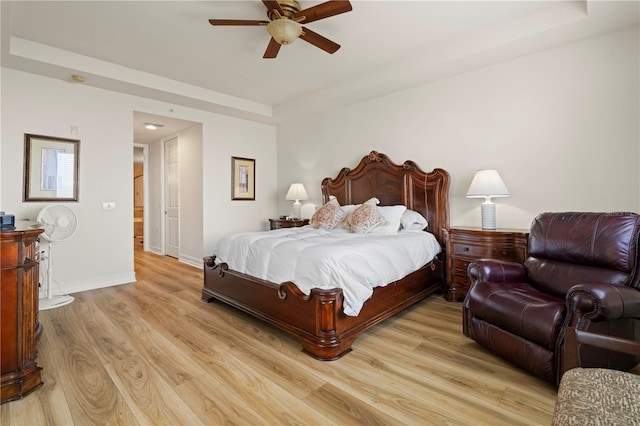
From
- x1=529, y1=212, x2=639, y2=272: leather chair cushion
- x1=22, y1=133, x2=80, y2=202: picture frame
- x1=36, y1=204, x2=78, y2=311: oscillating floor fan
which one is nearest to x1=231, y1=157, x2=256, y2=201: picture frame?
x1=22, y1=133, x2=80, y2=202: picture frame

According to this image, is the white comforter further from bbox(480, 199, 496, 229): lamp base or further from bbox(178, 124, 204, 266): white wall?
bbox(178, 124, 204, 266): white wall

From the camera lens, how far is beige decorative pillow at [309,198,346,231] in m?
3.84

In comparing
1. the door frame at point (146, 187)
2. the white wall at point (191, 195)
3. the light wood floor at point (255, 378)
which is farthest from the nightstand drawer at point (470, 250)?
the door frame at point (146, 187)

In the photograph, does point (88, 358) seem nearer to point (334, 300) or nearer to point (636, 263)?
point (334, 300)

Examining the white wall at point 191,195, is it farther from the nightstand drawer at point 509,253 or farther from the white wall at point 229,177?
the nightstand drawer at point 509,253

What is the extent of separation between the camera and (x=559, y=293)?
215 cm

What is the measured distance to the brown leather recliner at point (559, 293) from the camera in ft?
5.44

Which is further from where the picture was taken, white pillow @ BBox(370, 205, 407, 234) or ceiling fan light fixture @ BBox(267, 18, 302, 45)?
white pillow @ BBox(370, 205, 407, 234)

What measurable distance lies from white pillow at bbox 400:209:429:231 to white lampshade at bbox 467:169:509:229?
0.66 meters

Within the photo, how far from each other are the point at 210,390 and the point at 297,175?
13.8 feet


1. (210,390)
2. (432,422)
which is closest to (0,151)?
(210,390)

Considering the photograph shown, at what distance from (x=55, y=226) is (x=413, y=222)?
395cm

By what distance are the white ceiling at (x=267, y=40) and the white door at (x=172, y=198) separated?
1818 mm

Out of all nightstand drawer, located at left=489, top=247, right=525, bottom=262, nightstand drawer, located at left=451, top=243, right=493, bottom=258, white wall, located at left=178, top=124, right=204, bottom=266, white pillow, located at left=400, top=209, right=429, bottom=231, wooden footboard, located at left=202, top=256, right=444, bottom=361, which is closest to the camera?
wooden footboard, located at left=202, top=256, right=444, bottom=361
